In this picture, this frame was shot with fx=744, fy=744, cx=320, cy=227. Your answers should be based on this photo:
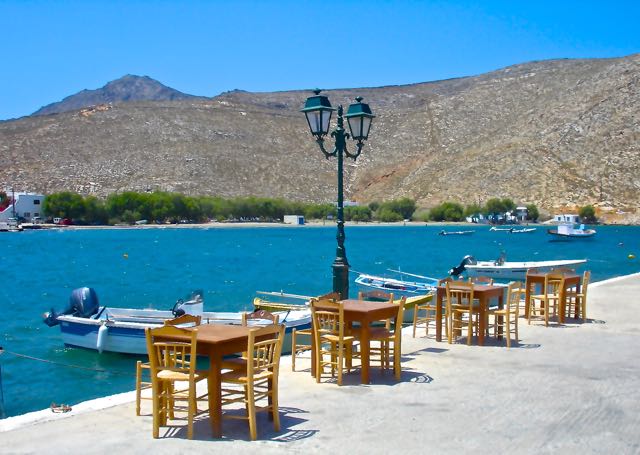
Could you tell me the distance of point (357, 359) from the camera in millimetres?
9719

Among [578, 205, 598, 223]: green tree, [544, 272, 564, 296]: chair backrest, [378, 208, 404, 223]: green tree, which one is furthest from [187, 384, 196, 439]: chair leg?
[378, 208, 404, 223]: green tree

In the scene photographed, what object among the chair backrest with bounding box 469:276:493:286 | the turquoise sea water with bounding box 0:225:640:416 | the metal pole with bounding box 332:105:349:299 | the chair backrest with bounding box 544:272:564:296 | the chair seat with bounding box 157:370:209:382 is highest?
the metal pole with bounding box 332:105:349:299

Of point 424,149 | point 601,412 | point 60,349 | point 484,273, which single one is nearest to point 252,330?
point 601,412

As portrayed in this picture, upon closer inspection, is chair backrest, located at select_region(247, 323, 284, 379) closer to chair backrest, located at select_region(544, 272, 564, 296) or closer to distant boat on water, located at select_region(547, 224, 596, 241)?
chair backrest, located at select_region(544, 272, 564, 296)

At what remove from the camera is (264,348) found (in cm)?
681

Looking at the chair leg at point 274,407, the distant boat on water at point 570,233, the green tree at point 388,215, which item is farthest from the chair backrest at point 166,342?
the green tree at point 388,215

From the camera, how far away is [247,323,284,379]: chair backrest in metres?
6.42

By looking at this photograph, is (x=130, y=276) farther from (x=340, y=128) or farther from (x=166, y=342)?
(x=166, y=342)

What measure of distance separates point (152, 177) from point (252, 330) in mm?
123888

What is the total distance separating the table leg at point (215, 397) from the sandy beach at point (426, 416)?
4.4 inches

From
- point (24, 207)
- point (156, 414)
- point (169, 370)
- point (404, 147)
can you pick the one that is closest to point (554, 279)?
point (169, 370)

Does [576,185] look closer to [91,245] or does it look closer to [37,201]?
[91,245]

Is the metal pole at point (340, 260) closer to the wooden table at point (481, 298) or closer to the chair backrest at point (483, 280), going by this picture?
the wooden table at point (481, 298)

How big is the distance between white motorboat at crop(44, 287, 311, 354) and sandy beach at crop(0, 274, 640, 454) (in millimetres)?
6862
